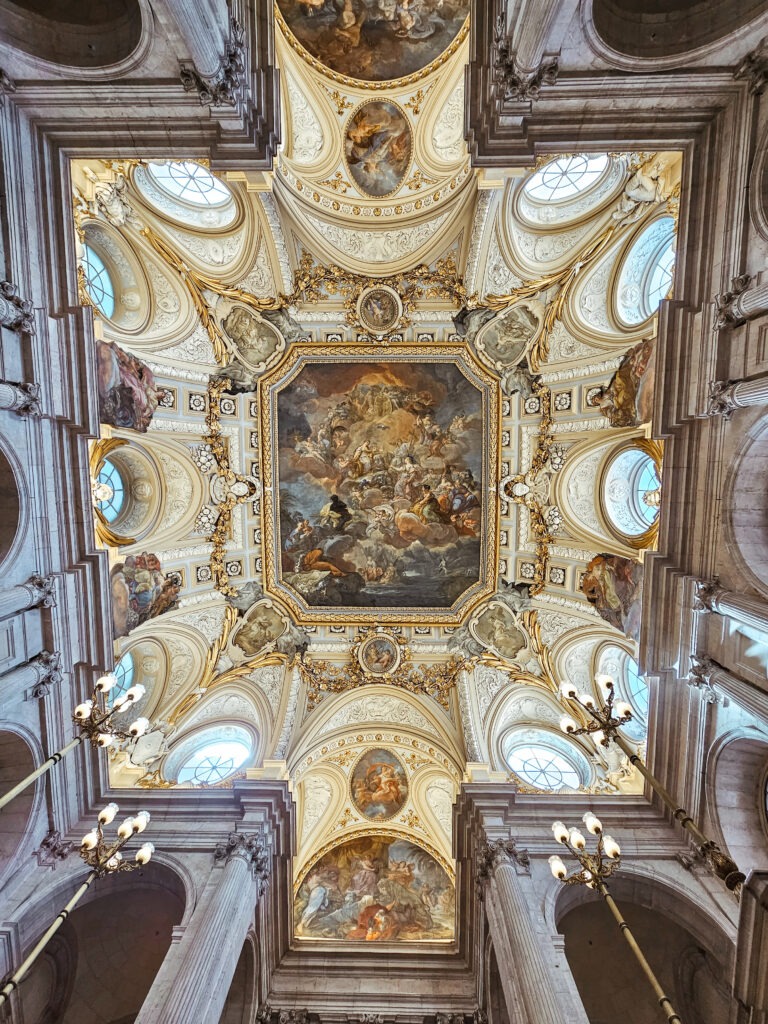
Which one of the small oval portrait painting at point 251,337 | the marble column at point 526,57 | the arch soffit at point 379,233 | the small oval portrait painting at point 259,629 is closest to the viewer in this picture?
the marble column at point 526,57

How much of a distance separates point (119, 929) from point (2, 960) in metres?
2.59

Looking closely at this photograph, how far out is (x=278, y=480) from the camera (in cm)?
1518

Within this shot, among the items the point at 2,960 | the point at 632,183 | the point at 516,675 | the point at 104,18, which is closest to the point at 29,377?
the point at 104,18

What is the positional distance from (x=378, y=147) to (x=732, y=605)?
12.2m

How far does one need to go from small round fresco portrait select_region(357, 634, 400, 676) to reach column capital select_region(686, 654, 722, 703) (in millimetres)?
8071

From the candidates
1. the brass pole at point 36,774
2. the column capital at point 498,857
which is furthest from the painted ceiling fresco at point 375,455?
the brass pole at point 36,774

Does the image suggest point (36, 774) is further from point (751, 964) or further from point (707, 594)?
point (707, 594)

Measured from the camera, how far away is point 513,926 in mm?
8859

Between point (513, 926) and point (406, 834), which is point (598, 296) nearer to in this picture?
point (513, 926)

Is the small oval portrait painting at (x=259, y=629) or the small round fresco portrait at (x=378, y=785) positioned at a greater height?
the small oval portrait painting at (x=259, y=629)

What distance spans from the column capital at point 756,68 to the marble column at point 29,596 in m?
13.4

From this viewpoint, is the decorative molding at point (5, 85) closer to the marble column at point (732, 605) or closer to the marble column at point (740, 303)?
the marble column at point (740, 303)

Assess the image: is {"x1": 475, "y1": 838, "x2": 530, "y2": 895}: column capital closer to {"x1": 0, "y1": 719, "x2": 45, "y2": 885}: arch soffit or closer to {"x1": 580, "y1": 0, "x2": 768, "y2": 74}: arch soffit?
{"x1": 0, "y1": 719, "x2": 45, "y2": 885}: arch soffit

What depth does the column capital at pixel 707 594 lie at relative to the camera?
8.73 m
